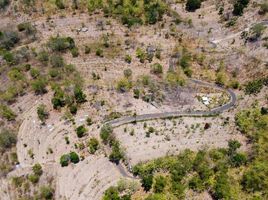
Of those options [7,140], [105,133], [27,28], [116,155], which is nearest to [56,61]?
[27,28]

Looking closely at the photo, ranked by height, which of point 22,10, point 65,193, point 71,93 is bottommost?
point 65,193

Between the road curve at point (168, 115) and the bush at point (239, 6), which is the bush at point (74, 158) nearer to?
the road curve at point (168, 115)

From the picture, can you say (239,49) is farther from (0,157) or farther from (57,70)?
(0,157)

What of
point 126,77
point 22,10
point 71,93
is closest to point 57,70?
point 71,93

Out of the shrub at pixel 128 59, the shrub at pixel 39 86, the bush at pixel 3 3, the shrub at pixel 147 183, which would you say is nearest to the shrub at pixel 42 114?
the shrub at pixel 39 86

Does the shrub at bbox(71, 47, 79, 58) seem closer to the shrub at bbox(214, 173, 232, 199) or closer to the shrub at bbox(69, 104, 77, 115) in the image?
the shrub at bbox(69, 104, 77, 115)

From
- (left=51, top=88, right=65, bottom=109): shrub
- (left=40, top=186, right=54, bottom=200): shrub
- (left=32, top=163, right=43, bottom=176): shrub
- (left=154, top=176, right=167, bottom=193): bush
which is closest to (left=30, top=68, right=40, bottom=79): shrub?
(left=51, top=88, right=65, bottom=109): shrub

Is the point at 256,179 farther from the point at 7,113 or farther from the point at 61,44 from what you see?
the point at 61,44
